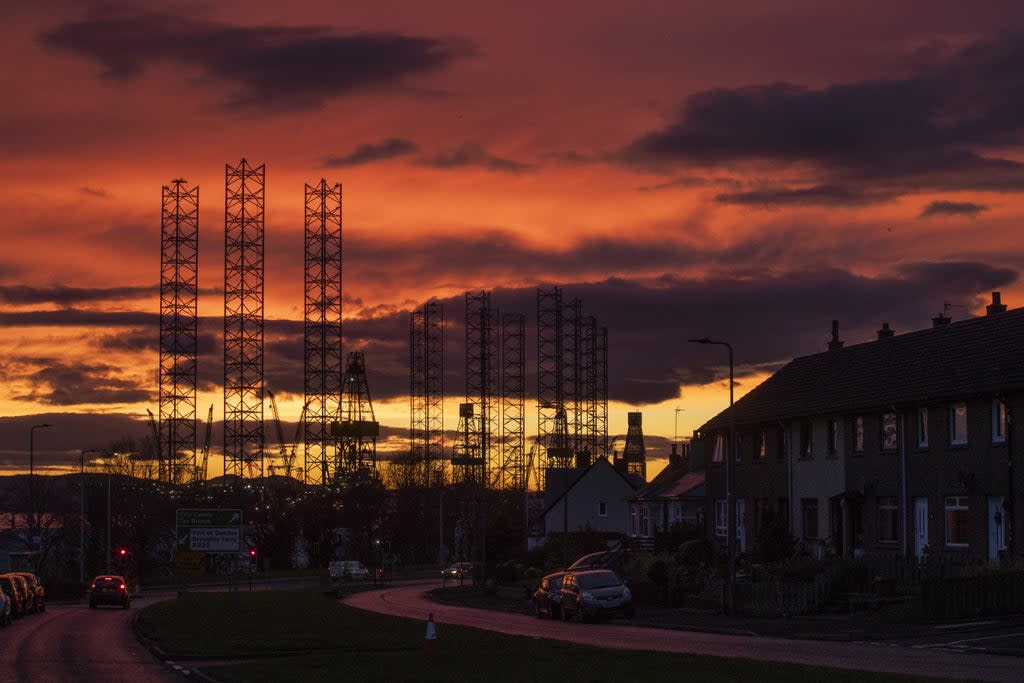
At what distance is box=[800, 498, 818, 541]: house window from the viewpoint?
61.4 meters

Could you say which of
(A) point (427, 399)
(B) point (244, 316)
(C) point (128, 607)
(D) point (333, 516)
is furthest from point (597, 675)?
(A) point (427, 399)

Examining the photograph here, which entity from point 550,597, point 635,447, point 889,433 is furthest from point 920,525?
point 635,447

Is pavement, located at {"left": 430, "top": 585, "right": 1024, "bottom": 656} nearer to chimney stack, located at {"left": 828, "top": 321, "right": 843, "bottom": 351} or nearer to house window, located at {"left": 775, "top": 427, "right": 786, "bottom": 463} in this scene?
house window, located at {"left": 775, "top": 427, "right": 786, "bottom": 463}

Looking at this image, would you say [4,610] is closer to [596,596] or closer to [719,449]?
[596,596]

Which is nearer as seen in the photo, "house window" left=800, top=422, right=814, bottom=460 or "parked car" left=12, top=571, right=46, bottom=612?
"house window" left=800, top=422, right=814, bottom=460

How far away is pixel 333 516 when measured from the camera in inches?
6063

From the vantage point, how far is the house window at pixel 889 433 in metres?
54.9

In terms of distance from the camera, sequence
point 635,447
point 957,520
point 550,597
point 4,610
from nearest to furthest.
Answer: point 957,520
point 550,597
point 4,610
point 635,447

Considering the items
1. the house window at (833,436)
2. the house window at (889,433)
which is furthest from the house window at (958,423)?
the house window at (833,436)

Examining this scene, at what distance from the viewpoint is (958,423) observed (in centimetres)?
5081

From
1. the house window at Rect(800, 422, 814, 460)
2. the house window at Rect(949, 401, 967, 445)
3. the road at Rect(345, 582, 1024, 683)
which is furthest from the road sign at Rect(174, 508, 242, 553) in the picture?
the house window at Rect(949, 401, 967, 445)

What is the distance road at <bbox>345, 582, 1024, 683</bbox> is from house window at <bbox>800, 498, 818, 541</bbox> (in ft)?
41.4

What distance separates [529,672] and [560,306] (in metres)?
131

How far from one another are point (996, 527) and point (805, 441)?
1546 cm
